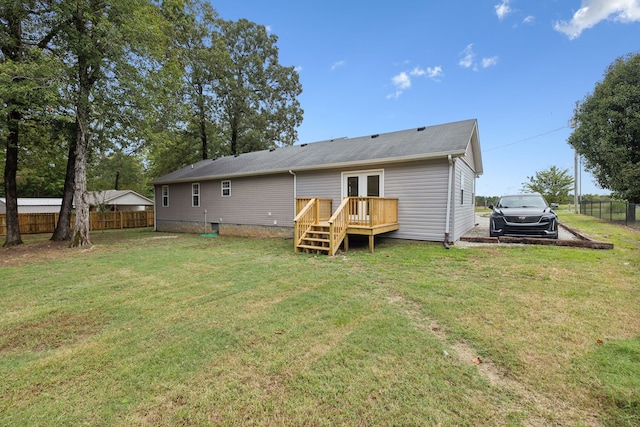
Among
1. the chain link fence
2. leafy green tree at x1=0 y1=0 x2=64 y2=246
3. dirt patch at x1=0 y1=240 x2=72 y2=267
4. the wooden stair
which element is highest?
leafy green tree at x1=0 y1=0 x2=64 y2=246

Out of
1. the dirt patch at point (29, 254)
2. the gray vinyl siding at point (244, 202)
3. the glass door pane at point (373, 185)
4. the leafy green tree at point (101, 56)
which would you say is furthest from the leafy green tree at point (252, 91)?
the glass door pane at point (373, 185)

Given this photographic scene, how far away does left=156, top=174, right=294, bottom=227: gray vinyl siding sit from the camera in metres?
11.4

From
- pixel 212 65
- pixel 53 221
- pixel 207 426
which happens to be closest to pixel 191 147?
pixel 212 65

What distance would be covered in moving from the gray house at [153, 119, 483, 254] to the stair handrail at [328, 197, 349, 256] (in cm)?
3

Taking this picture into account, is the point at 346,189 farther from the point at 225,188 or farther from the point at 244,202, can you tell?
the point at 225,188

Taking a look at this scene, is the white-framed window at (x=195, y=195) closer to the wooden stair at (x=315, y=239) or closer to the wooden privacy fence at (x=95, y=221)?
the wooden privacy fence at (x=95, y=221)

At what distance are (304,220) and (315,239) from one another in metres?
0.79

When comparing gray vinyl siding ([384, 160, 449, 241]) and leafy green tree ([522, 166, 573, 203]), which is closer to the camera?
gray vinyl siding ([384, 160, 449, 241])

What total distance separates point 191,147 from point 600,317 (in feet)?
74.1

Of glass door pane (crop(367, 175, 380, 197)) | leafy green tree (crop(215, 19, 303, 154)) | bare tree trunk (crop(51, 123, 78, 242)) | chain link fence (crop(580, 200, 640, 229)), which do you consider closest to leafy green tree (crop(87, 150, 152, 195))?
leafy green tree (crop(215, 19, 303, 154))

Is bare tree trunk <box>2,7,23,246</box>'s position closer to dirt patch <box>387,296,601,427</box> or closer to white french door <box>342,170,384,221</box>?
white french door <box>342,170,384,221</box>

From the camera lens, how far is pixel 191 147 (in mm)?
20719

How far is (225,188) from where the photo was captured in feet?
43.7

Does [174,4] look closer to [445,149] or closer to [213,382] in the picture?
[445,149]
